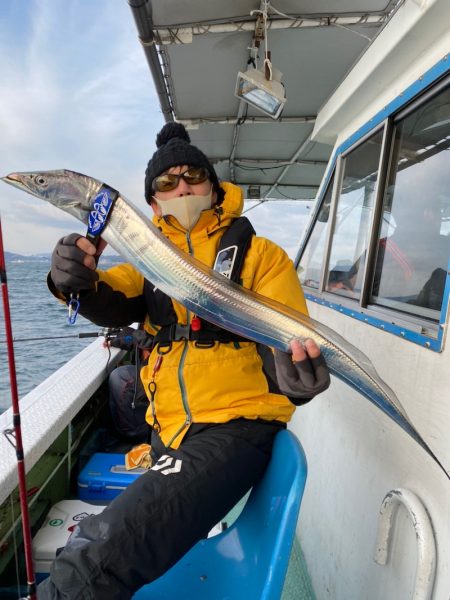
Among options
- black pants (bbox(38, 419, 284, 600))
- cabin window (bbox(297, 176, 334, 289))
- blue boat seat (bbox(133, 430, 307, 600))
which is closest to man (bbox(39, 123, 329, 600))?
black pants (bbox(38, 419, 284, 600))

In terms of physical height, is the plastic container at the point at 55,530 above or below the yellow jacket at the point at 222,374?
below

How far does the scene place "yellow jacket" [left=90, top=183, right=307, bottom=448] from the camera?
1.83 metres

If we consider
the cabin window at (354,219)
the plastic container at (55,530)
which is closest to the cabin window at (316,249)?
the cabin window at (354,219)

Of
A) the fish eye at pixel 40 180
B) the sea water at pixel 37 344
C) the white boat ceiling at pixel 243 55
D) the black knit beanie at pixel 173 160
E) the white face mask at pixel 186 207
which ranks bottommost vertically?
the sea water at pixel 37 344

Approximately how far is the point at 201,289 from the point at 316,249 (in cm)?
291

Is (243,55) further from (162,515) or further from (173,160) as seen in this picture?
(162,515)

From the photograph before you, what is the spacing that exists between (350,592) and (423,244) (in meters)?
1.88

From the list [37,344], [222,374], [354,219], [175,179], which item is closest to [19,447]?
[222,374]

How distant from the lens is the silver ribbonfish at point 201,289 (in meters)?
1.42

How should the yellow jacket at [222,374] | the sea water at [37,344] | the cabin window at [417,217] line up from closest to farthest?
the yellow jacket at [222,374] < the cabin window at [417,217] < the sea water at [37,344]

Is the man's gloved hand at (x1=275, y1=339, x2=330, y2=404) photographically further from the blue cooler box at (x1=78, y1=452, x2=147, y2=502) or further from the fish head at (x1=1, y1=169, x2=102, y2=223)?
the blue cooler box at (x1=78, y1=452, x2=147, y2=502)

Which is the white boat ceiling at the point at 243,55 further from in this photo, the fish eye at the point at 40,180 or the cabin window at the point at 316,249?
the fish eye at the point at 40,180

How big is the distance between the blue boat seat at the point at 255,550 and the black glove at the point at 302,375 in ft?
1.03

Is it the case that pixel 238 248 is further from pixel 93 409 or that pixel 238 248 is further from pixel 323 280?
pixel 93 409
